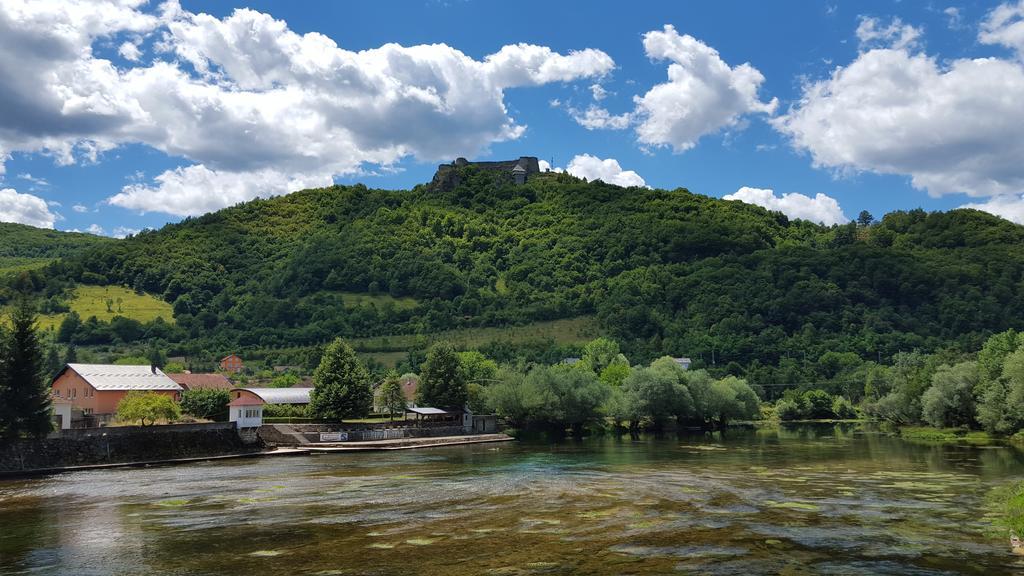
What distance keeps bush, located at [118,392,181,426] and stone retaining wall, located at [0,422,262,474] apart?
189 inches

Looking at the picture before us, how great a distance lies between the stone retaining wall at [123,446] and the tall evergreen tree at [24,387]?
1.08m

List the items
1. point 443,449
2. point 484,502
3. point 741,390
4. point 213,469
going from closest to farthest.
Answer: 1. point 484,502
2. point 213,469
3. point 443,449
4. point 741,390

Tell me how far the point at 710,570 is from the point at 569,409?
76.3 m

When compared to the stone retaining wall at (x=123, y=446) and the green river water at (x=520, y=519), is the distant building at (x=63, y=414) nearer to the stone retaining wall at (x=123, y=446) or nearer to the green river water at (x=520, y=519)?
the stone retaining wall at (x=123, y=446)

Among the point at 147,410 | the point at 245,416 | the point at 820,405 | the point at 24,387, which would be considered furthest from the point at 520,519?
the point at 820,405

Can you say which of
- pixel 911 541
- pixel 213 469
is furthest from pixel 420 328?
pixel 911 541

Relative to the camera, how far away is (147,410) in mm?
62906

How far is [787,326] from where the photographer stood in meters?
192

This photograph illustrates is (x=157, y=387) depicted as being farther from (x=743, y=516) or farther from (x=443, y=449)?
(x=743, y=516)

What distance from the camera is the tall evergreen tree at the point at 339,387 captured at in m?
79.4

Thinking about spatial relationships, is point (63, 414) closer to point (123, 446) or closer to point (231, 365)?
point (123, 446)

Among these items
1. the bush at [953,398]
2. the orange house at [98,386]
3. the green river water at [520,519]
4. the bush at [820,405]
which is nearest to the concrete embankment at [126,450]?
the green river water at [520,519]

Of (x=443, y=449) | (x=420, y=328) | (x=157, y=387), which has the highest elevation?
(x=420, y=328)

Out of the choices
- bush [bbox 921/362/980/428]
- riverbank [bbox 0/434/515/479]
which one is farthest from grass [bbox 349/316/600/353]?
bush [bbox 921/362/980/428]
